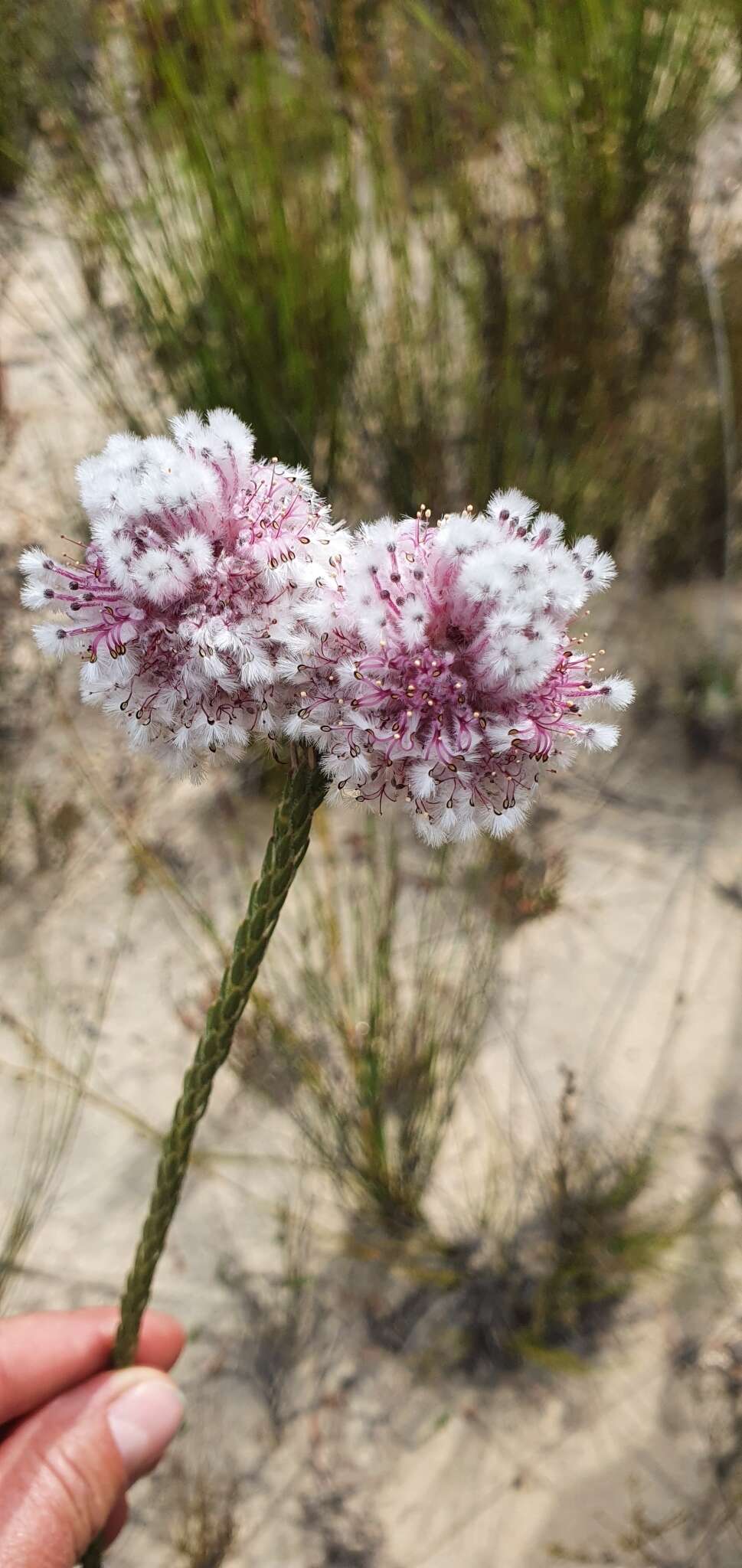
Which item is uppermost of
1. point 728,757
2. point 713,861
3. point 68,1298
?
point 728,757

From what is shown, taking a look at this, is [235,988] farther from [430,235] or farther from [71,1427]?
[430,235]

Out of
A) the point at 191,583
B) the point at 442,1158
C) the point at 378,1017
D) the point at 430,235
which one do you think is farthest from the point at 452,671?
the point at 430,235

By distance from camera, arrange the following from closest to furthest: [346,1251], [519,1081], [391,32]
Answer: [346,1251] < [519,1081] < [391,32]

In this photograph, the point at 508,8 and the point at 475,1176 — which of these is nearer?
the point at 475,1176

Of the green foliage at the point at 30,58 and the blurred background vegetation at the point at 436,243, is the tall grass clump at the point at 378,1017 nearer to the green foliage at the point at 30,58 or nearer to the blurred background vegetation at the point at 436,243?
the blurred background vegetation at the point at 436,243

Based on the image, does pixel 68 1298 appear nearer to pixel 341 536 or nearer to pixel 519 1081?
pixel 519 1081

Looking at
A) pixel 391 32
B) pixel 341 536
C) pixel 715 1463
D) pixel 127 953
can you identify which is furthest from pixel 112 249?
pixel 715 1463

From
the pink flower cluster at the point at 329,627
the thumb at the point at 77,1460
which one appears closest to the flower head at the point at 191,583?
the pink flower cluster at the point at 329,627
